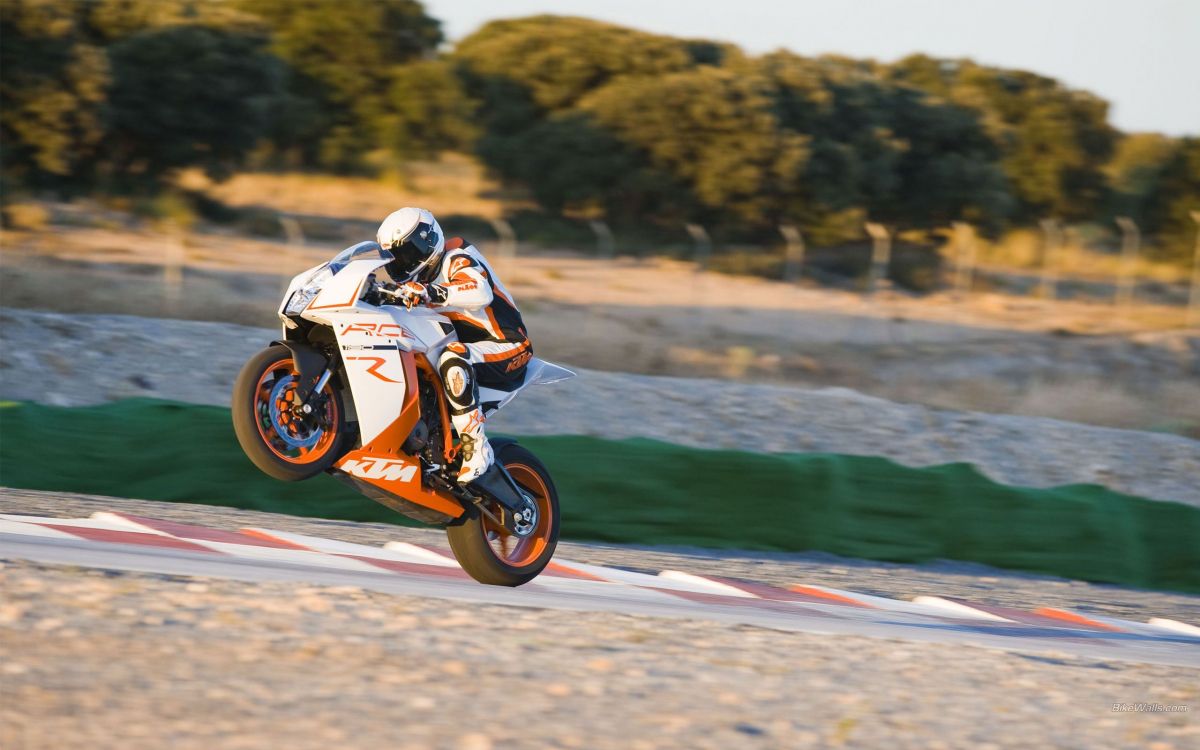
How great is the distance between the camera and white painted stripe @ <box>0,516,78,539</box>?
7086 millimetres

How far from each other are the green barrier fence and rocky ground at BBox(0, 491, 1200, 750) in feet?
15.1

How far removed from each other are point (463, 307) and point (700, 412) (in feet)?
36.5

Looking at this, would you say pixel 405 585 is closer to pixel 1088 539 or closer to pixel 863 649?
pixel 863 649

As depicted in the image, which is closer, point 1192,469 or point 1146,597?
point 1146,597

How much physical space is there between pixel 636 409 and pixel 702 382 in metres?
1.97

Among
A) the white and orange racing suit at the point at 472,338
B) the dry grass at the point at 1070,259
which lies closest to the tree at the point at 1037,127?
the dry grass at the point at 1070,259

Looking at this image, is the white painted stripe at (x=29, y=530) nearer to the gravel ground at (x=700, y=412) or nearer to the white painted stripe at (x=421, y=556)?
the white painted stripe at (x=421, y=556)

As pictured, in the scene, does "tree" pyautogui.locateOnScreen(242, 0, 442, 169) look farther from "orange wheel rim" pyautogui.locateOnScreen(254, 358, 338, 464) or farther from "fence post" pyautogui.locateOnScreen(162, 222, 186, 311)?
"orange wheel rim" pyautogui.locateOnScreen(254, 358, 338, 464)

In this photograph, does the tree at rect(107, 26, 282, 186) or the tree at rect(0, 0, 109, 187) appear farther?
the tree at rect(107, 26, 282, 186)

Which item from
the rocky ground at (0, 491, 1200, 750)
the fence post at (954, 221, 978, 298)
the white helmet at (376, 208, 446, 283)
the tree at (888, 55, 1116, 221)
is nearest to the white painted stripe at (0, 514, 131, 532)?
the rocky ground at (0, 491, 1200, 750)

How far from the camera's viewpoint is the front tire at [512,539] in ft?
Result: 24.1

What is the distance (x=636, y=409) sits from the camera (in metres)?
17.8

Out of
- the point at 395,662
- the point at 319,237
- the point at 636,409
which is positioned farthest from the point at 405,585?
the point at 319,237

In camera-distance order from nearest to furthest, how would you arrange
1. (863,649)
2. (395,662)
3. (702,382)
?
(395,662)
(863,649)
(702,382)
